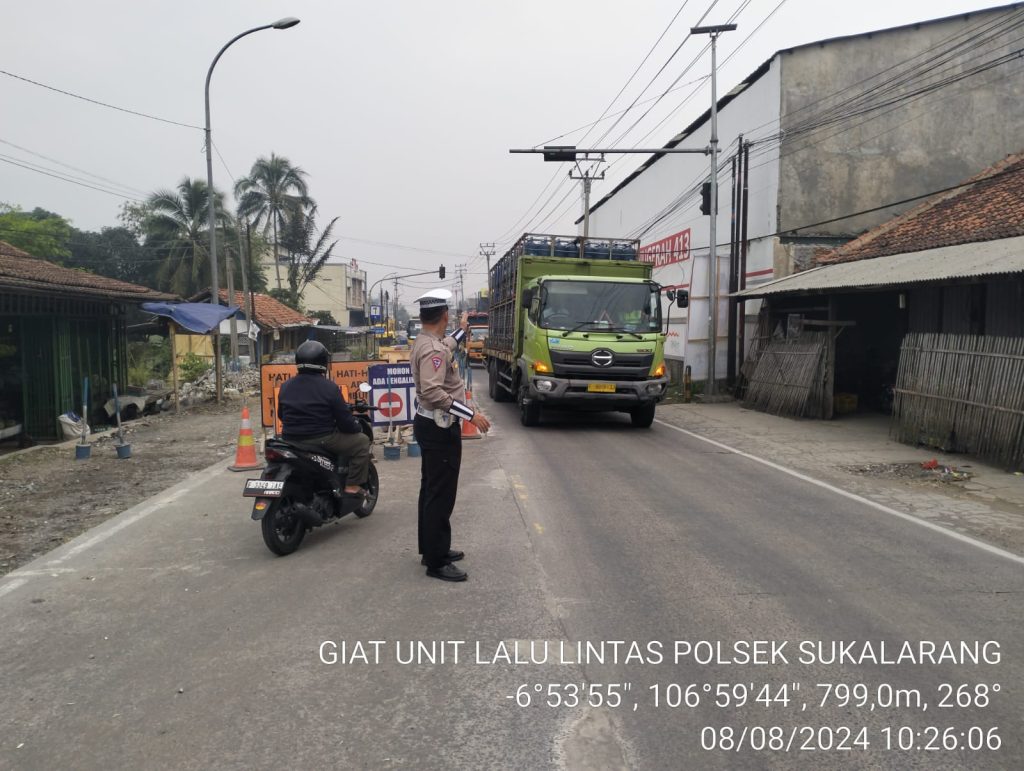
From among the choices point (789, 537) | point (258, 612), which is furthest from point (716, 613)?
point (258, 612)

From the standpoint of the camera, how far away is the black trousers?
502cm

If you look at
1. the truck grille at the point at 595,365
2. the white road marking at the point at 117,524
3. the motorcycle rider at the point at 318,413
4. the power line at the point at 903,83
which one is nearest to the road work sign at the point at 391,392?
the white road marking at the point at 117,524

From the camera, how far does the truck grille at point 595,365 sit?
12531 millimetres

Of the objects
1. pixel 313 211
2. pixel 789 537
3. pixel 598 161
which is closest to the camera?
pixel 789 537

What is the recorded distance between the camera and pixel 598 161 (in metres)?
34.8

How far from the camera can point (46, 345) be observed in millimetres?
13086

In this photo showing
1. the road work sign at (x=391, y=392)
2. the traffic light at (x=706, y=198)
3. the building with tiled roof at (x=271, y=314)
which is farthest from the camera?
the building with tiled roof at (x=271, y=314)

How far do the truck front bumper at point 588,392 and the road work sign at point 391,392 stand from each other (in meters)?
2.72

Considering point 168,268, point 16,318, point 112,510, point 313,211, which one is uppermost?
point 313,211

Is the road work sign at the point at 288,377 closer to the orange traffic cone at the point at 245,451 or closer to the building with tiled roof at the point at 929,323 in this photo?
the orange traffic cone at the point at 245,451

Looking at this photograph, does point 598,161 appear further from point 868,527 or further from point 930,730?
point 930,730

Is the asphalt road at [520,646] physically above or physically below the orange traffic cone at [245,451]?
below

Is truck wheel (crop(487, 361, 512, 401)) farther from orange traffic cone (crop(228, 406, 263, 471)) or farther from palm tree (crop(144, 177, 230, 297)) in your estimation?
palm tree (crop(144, 177, 230, 297))

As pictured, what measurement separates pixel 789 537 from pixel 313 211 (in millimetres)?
43144
